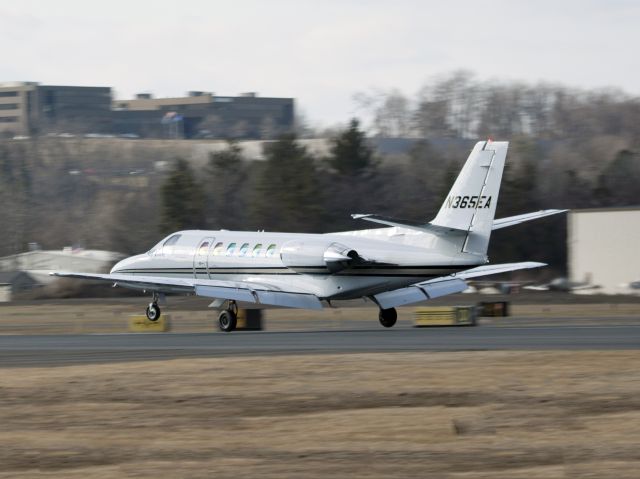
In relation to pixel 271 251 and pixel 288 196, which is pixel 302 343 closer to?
pixel 271 251

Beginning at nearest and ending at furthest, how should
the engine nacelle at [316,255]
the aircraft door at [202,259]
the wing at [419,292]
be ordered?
the engine nacelle at [316,255]
the wing at [419,292]
the aircraft door at [202,259]

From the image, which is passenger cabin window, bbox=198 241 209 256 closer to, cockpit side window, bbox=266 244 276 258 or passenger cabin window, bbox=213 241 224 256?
passenger cabin window, bbox=213 241 224 256

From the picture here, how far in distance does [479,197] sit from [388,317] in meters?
6.02

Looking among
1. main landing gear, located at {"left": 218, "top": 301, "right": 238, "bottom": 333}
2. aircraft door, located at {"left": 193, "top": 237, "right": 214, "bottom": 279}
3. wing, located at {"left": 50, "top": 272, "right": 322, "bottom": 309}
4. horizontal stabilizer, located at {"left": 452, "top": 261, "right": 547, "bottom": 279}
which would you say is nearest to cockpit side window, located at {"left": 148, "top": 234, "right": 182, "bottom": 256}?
aircraft door, located at {"left": 193, "top": 237, "right": 214, "bottom": 279}

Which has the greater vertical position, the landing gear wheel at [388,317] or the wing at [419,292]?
the wing at [419,292]

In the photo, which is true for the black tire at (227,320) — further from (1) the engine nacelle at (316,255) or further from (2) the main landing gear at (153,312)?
(2) the main landing gear at (153,312)

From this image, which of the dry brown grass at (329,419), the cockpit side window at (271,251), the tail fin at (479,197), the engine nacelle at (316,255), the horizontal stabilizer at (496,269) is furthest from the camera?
the horizontal stabilizer at (496,269)

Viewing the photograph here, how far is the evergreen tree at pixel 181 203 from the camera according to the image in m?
95.9

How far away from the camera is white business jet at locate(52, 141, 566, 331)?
36.0 metres

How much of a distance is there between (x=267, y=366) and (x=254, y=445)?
822 cm

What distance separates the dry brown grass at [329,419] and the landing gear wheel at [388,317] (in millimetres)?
→ 14779

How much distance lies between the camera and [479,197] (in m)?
35.9

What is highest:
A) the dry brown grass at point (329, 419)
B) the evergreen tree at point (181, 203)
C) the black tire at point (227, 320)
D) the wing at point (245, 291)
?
the evergreen tree at point (181, 203)

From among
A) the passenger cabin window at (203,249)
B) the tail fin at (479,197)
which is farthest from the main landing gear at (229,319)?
the tail fin at (479,197)
